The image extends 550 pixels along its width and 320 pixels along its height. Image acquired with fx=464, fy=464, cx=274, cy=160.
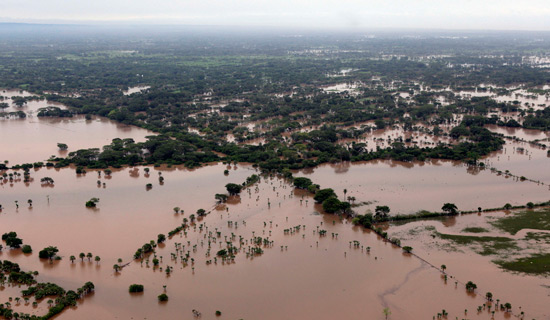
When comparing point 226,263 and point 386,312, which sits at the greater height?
point 226,263

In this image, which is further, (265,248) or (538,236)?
(538,236)

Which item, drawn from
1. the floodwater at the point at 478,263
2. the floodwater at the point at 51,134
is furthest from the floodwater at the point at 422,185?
the floodwater at the point at 51,134

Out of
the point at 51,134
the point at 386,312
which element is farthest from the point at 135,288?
the point at 51,134

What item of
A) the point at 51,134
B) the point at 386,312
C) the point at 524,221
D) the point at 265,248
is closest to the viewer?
the point at 386,312

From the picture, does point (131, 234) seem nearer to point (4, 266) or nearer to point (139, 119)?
point (4, 266)

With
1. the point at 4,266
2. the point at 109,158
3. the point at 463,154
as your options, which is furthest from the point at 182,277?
the point at 463,154

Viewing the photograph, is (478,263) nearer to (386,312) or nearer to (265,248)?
(386,312)

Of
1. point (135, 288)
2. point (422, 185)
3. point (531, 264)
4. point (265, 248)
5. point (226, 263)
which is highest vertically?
point (422, 185)
